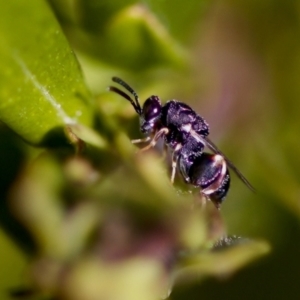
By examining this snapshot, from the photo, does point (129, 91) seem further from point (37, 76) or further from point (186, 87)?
point (37, 76)

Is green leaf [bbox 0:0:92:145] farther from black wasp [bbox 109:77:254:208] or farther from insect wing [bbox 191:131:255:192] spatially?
insect wing [bbox 191:131:255:192]

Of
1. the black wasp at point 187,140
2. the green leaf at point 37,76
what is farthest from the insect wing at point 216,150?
the green leaf at point 37,76

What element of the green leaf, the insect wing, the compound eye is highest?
the compound eye

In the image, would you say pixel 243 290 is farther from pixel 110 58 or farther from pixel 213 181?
pixel 110 58

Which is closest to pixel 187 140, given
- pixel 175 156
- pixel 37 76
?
pixel 175 156

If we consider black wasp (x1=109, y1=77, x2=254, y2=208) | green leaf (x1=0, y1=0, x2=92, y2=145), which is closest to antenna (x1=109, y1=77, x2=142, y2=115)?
black wasp (x1=109, y1=77, x2=254, y2=208)

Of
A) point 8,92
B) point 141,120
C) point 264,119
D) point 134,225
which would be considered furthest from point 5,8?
point 264,119

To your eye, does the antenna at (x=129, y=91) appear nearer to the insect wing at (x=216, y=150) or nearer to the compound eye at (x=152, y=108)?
the compound eye at (x=152, y=108)
